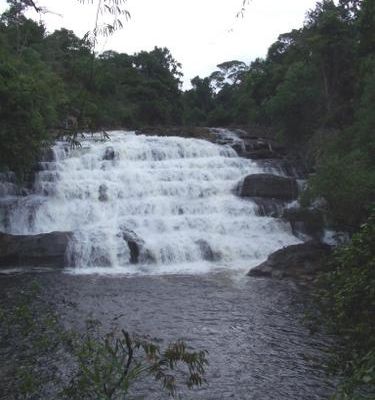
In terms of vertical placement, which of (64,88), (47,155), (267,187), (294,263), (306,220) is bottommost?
(294,263)

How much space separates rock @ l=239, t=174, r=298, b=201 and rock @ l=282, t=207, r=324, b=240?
207 centimetres

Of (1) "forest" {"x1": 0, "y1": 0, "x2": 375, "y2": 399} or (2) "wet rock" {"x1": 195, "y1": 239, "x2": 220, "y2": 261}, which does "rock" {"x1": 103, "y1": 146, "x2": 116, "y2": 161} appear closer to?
(1) "forest" {"x1": 0, "y1": 0, "x2": 375, "y2": 399}

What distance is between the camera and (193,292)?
16672 mm

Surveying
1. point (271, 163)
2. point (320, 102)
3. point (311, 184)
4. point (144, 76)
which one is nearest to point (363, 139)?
point (311, 184)

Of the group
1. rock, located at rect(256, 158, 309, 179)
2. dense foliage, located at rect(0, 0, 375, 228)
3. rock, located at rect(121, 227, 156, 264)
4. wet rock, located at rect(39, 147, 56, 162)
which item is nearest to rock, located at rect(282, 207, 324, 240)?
dense foliage, located at rect(0, 0, 375, 228)

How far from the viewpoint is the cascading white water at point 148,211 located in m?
22.0

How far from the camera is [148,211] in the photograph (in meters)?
25.5

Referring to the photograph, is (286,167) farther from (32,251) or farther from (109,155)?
(32,251)

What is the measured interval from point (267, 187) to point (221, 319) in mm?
14526

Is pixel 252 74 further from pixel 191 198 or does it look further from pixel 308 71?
pixel 191 198

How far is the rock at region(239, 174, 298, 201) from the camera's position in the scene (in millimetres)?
27281

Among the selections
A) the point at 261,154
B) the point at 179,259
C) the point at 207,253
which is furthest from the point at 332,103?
the point at 179,259

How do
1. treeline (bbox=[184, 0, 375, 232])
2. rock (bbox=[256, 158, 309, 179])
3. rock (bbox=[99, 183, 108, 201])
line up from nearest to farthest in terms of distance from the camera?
treeline (bbox=[184, 0, 375, 232]) → rock (bbox=[99, 183, 108, 201]) → rock (bbox=[256, 158, 309, 179])

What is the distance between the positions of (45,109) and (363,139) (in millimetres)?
15190
